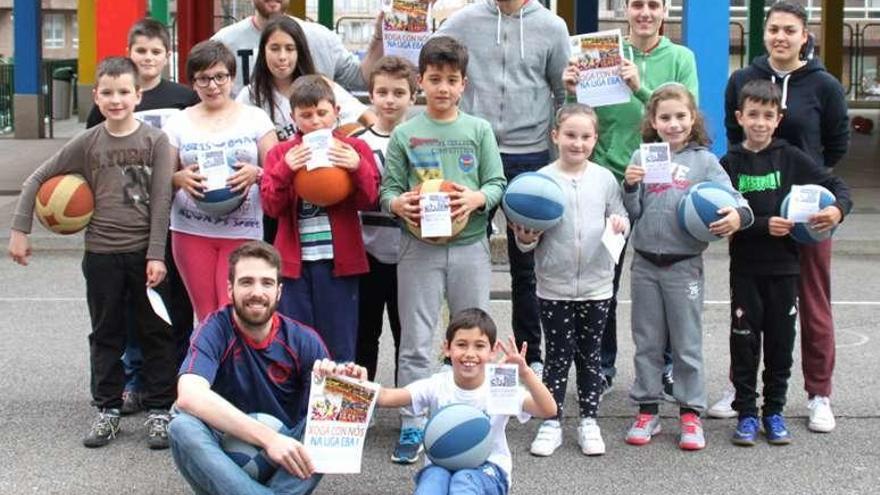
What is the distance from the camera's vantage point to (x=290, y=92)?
6.34m

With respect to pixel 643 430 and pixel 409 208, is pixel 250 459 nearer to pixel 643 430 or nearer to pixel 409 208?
pixel 409 208

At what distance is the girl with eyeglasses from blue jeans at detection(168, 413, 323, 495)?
1.39 m

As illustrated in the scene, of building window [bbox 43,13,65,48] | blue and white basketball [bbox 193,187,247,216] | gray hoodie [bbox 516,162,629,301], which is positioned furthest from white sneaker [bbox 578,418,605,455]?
building window [bbox 43,13,65,48]

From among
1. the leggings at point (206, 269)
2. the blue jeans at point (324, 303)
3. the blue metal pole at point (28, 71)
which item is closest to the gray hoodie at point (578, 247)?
the blue jeans at point (324, 303)

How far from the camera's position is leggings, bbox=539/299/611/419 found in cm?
618

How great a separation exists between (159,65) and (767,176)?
292 centimetres

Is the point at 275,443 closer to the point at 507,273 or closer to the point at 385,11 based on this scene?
the point at 385,11

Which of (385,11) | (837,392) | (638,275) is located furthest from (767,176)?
(385,11)

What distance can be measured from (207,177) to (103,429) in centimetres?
125

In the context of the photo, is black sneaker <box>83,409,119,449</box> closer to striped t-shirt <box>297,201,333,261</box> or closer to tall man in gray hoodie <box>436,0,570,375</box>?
striped t-shirt <box>297,201,333,261</box>

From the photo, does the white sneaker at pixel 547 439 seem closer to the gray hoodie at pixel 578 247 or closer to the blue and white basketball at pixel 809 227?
the gray hoodie at pixel 578 247

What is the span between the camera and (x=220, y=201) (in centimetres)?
609

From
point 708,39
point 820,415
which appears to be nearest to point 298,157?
point 820,415

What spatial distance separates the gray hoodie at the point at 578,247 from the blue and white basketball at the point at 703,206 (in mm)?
290
